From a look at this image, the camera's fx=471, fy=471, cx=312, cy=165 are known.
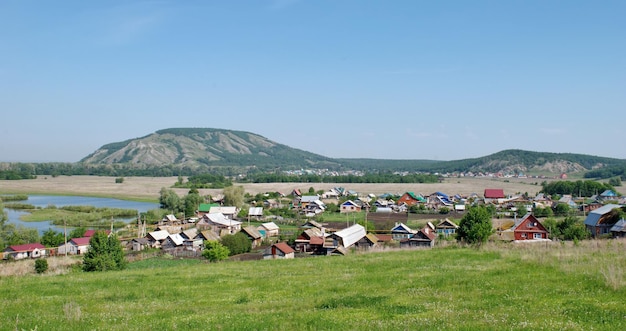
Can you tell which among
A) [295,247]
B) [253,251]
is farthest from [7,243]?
[295,247]

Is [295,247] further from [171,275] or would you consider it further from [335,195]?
[335,195]

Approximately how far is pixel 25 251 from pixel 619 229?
53.5 meters

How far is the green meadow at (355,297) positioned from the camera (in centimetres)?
840

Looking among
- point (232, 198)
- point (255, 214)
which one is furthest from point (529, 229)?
point (232, 198)

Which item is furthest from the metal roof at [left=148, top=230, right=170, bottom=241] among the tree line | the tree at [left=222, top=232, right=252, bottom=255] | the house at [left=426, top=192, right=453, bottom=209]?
the tree line

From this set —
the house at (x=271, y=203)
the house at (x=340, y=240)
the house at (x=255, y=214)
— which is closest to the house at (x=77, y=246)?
the house at (x=340, y=240)

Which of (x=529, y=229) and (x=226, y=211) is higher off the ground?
(x=529, y=229)

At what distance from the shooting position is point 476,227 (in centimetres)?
2881

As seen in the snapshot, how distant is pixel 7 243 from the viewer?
49.2 metres

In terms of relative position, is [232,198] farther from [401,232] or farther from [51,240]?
[401,232]

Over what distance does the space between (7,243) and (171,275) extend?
41617mm

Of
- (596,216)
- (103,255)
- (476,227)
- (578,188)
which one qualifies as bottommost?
(596,216)

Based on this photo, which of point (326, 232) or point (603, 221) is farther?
point (326, 232)

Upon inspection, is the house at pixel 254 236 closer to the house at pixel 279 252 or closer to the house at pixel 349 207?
the house at pixel 279 252
